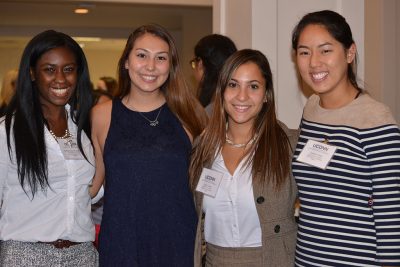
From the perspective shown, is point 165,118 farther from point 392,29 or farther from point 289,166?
point 392,29

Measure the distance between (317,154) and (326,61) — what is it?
1.25 ft

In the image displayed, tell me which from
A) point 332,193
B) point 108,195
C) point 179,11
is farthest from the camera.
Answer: point 179,11

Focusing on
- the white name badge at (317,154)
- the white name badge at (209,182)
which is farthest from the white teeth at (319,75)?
the white name badge at (209,182)

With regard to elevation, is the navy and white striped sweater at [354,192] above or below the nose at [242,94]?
below

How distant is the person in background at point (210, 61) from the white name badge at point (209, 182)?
132cm

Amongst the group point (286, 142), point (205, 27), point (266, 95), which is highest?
point (205, 27)

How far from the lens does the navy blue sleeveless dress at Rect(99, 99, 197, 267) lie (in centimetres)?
267

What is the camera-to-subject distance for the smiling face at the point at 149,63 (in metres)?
2.74

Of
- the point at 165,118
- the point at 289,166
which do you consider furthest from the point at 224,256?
the point at 165,118

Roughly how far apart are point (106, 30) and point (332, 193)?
28.3 feet

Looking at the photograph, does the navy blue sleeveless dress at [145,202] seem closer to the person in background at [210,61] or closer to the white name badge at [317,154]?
the white name badge at [317,154]

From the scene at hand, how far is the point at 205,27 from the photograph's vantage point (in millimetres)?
9219

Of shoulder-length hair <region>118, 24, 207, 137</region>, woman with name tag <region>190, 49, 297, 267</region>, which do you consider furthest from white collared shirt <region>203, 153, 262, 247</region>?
shoulder-length hair <region>118, 24, 207, 137</region>

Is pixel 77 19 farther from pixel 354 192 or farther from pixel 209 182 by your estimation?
pixel 354 192
